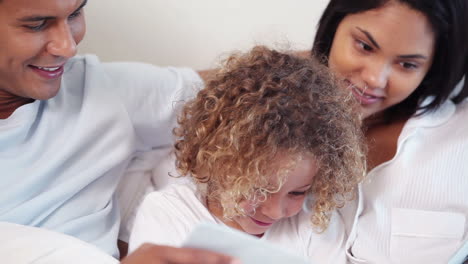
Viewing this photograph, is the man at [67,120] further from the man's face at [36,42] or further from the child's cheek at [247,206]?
the child's cheek at [247,206]

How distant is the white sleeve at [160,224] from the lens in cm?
104

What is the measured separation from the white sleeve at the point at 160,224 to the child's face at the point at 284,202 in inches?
4.6

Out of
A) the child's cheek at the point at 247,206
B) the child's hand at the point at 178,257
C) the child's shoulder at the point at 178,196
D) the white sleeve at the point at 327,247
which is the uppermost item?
the child's hand at the point at 178,257

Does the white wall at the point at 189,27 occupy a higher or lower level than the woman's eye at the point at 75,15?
lower

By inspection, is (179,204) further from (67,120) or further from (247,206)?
(67,120)

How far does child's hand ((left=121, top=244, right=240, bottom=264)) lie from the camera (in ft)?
2.11

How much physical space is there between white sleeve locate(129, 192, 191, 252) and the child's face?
0.12m

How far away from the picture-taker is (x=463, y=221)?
119 cm

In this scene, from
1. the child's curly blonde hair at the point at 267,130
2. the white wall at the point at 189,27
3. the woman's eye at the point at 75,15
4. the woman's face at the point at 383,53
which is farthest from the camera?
the white wall at the point at 189,27

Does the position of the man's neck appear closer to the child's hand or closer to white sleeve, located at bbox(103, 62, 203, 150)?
white sleeve, located at bbox(103, 62, 203, 150)

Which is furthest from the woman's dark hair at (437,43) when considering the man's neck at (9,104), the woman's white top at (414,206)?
the man's neck at (9,104)

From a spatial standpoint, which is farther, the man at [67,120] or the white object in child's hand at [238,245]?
the man at [67,120]

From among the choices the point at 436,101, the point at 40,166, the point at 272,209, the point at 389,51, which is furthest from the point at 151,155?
the point at 436,101

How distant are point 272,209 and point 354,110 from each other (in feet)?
0.89
